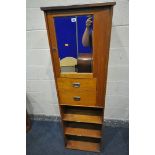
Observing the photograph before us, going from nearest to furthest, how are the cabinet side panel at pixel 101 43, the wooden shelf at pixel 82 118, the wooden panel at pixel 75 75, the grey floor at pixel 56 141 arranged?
the cabinet side panel at pixel 101 43 → the wooden panel at pixel 75 75 → the wooden shelf at pixel 82 118 → the grey floor at pixel 56 141

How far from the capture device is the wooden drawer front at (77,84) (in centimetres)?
140

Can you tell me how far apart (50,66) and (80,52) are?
70 cm

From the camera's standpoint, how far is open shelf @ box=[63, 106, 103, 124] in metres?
1.64

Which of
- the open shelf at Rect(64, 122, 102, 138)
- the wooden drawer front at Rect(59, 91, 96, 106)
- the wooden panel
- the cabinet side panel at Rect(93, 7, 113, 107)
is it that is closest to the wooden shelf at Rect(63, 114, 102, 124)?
the open shelf at Rect(64, 122, 102, 138)

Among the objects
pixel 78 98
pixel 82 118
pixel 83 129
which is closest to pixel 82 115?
pixel 82 118

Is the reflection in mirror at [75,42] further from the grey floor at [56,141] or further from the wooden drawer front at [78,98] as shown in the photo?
the grey floor at [56,141]

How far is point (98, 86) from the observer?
1.41 m

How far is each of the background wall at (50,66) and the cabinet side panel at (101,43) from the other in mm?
481

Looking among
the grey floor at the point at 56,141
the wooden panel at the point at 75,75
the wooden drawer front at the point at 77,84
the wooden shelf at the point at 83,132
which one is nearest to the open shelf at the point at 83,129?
the wooden shelf at the point at 83,132

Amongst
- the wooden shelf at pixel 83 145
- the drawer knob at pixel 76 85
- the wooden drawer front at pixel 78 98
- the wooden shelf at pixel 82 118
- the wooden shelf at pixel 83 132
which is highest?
the drawer knob at pixel 76 85

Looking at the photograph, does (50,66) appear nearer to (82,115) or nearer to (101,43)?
(82,115)

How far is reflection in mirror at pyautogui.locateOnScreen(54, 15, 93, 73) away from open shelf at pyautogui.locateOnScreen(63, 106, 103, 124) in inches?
22.1
